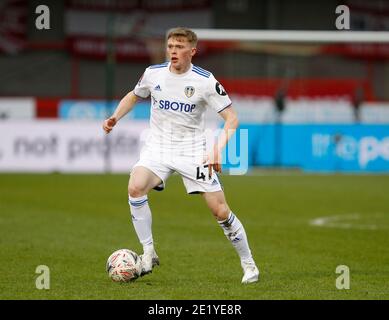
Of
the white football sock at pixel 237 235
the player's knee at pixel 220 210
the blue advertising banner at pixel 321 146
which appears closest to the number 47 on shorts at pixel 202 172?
the player's knee at pixel 220 210

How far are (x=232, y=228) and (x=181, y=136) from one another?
976 mm

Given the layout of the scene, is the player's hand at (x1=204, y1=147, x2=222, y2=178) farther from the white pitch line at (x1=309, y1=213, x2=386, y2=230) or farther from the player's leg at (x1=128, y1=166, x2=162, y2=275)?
the white pitch line at (x1=309, y1=213, x2=386, y2=230)

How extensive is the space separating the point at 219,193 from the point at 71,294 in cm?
176

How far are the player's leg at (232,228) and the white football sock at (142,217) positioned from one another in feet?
1.87

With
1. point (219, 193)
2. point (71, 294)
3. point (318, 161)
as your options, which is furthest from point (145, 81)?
point (318, 161)

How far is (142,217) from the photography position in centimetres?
920

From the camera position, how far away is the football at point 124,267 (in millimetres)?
8750

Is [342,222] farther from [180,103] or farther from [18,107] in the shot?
[18,107]

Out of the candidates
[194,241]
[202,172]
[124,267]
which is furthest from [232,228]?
[194,241]

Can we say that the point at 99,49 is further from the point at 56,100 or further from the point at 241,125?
the point at 241,125

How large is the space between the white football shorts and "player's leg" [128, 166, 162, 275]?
0.07 meters

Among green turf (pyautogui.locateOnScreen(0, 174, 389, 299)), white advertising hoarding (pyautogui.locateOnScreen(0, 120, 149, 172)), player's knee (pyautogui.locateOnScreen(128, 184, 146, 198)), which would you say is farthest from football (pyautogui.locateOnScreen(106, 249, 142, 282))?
white advertising hoarding (pyautogui.locateOnScreen(0, 120, 149, 172))
